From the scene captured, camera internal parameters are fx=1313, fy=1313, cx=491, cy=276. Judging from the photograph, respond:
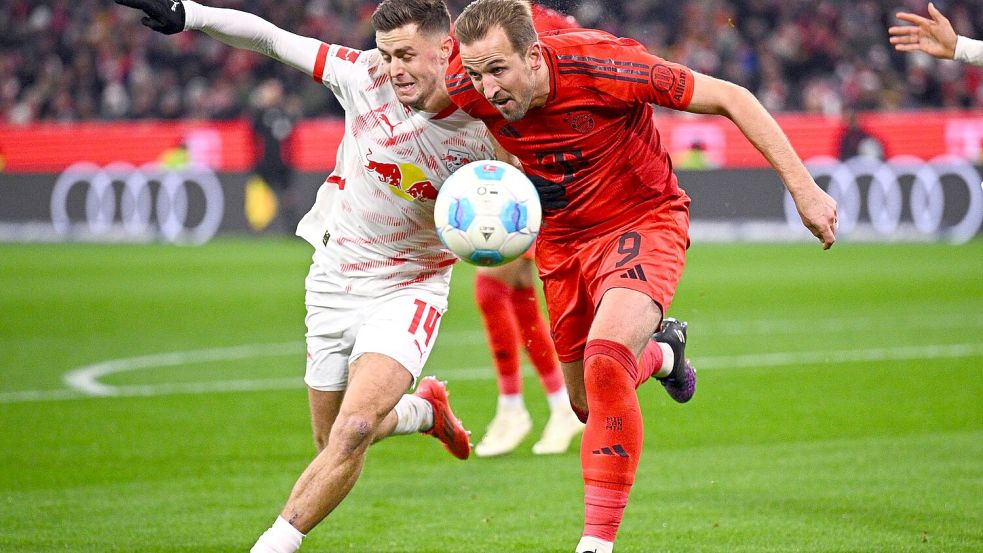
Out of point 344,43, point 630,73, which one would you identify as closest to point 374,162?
point 630,73

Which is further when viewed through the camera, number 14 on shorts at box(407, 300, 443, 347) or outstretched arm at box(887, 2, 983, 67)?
outstretched arm at box(887, 2, 983, 67)

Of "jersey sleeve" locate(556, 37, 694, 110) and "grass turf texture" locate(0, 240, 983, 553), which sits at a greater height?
"jersey sleeve" locate(556, 37, 694, 110)

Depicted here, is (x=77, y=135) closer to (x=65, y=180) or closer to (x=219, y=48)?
(x=65, y=180)

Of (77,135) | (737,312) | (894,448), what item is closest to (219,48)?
(77,135)

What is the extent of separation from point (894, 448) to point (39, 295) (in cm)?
1173

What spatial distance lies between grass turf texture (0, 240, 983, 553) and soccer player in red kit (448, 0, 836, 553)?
83cm

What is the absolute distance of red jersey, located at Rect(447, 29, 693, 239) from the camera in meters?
5.13

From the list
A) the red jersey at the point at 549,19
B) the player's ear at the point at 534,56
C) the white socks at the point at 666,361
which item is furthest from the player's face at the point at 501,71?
the white socks at the point at 666,361

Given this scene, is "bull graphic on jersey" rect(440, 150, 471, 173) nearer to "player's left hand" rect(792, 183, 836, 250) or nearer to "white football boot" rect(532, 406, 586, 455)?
"player's left hand" rect(792, 183, 836, 250)

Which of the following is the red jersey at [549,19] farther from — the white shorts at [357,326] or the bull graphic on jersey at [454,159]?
the white shorts at [357,326]

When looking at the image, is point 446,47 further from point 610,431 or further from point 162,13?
point 610,431

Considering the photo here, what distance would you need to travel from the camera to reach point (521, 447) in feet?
26.7

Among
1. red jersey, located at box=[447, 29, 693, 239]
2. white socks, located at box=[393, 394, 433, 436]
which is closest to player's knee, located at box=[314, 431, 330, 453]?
white socks, located at box=[393, 394, 433, 436]

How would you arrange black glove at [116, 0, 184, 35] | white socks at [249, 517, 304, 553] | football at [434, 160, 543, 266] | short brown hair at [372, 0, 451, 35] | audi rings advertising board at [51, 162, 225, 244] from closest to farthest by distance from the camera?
white socks at [249, 517, 304, 553], football at [434, 160, 543, 266], short brown hair at [372, 0, 451, 35], black glove at [116, 0, 184, 35], audi rings advertising board at [51, 162, 225, 244]
